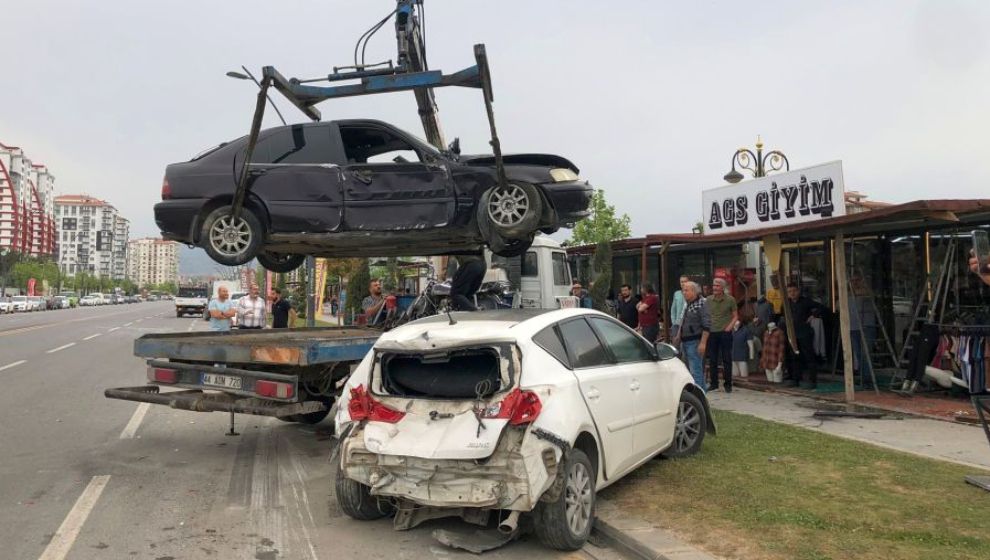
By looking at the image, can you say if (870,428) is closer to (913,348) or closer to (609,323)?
(913,348)

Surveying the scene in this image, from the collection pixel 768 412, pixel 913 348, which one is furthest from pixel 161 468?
pixel 913 348

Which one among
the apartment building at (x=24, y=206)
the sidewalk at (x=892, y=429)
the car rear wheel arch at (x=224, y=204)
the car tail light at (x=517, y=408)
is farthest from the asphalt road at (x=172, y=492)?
the apartment building at (x=24, y=206)

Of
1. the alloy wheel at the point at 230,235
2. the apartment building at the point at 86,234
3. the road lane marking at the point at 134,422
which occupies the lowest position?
the road lane marking at the point at 134,422

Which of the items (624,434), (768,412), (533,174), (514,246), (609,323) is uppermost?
(533,174)

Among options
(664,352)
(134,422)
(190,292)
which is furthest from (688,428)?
(190,292)

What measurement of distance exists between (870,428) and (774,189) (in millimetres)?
5249

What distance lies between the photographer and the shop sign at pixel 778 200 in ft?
35.7

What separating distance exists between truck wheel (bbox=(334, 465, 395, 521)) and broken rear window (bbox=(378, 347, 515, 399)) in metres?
0.74

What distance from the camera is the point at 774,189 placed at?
11844 millimetres

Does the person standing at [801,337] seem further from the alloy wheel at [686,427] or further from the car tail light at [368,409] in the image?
the car tail light at [368,409]

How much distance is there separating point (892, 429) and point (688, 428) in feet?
9.90

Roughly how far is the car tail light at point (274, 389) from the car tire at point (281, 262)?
8.66ft

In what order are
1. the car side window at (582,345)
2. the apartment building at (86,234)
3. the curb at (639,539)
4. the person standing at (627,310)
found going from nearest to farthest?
the curb at (639,539) < the car side window at (582,345) < the person standing at (627,310) < the apartment building at (86,234)

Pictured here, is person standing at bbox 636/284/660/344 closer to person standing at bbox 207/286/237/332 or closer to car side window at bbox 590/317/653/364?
car side window at bbox 590/317/653/364
